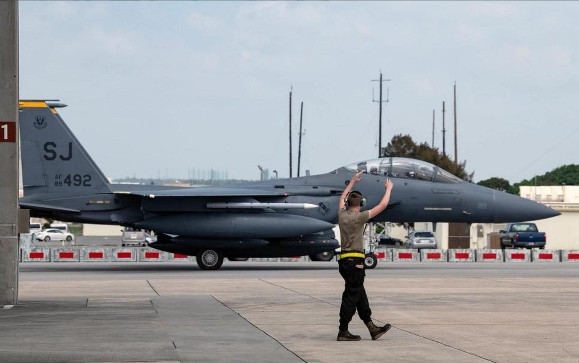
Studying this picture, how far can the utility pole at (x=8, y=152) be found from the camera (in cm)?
1712

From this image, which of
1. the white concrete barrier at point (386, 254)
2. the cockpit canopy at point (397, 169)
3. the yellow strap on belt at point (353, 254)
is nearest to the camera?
the yellow strap on belt at point (353, 254)

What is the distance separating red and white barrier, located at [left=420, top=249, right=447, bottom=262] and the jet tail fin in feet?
47.1

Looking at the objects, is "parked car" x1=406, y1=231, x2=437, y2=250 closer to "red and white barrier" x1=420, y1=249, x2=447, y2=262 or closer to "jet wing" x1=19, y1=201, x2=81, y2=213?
"red and white barrier" x1=420, y1=249, x2=447, y2=262

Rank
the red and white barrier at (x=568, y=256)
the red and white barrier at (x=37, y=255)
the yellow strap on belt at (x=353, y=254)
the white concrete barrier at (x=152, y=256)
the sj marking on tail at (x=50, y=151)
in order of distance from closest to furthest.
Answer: the yellow strap on belt at (x=353, y=254) < the sj marking on tail at (x=50, y=151) < the red and white barrier at (x=37, y=255) < the white concrete barrier at (x=152, y=256) < the red and white barrier at (x=568, y=256)

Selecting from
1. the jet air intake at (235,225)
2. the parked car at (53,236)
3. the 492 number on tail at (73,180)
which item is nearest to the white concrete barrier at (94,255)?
the 492 number on tail at (73,180)

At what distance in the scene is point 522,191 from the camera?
86812 millimetres

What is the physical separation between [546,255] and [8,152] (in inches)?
1115

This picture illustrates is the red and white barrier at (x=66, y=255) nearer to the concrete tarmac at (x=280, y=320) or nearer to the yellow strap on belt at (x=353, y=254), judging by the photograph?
the concrete tarmac at (x=280, y=320)

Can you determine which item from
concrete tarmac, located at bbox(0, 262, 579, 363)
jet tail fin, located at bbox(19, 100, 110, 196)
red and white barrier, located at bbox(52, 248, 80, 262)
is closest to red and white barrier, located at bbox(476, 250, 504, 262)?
concrete tarmac, located at bbox(0, 262, 579, 363)

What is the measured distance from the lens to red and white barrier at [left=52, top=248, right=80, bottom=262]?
3944 centimetres

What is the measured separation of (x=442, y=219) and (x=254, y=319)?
1814 cm

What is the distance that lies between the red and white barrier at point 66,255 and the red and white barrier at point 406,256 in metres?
11.8

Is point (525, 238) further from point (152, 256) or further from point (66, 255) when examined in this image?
→ point (66, 255)

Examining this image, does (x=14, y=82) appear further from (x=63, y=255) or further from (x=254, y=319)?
(x=63, y=255)
